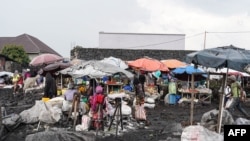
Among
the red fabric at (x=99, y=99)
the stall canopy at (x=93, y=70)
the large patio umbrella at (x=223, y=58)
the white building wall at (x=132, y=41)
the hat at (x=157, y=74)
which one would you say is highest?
the white building wall at (x=132, y=41)

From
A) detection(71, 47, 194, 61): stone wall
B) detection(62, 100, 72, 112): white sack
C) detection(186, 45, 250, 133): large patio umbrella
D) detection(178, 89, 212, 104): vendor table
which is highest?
detection(71, 47, 194, 61): stone wall

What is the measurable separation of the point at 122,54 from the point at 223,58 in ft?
79.4

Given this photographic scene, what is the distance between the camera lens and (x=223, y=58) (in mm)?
10438

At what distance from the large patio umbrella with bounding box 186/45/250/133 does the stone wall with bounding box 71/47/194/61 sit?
2303 cm

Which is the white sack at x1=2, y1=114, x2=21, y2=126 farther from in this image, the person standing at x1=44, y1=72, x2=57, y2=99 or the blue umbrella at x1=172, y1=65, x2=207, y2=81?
the blue umbrella at x1=172, y1=65, x2=207, y2=81

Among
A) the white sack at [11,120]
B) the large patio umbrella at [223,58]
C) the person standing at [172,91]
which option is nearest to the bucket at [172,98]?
the person standing at [172,91]

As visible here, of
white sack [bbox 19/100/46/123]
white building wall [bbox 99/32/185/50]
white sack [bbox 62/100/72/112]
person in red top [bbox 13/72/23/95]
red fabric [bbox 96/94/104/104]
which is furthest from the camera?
white building wall [bbox 99/32/185/50]

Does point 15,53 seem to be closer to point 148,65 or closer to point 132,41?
point 132,41

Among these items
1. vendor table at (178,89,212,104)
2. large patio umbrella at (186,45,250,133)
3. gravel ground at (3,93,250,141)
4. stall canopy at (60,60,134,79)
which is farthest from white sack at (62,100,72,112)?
vendor table at (178,89,212,104)

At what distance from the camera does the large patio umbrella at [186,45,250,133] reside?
404 inches

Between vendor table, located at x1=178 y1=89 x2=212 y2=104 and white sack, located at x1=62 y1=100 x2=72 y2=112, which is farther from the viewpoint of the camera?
vendor table, located at x1=178 y1=89 x2=212 y2=104

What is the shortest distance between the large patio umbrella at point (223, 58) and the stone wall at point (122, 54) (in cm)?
2303

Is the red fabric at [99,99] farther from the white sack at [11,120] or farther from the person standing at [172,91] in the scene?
the person standing at [172,91]

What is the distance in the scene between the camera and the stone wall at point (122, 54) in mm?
34062
